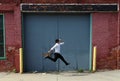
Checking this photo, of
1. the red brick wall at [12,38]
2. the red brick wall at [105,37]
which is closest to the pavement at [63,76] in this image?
the red brick wall at [12,38]

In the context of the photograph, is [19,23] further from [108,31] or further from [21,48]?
[108,31]

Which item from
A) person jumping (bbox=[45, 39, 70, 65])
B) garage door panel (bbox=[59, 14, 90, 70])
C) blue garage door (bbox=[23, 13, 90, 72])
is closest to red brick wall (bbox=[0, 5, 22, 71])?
blue garage door (bbox=[23, 13, 90, 72])

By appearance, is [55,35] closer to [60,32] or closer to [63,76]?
[60,32]

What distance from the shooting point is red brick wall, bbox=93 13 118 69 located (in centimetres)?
1750

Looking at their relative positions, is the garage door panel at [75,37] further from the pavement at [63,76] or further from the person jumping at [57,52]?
the pavement at [63,76]

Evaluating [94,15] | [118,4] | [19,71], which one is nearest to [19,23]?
[19,71]

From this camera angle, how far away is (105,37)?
17.5 meters

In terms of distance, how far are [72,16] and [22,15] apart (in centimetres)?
240

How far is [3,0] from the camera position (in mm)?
17438

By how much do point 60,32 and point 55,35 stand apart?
11.1 inches

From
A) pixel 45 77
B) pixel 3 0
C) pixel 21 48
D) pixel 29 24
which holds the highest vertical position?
pixel 3 0

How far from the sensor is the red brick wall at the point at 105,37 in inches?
689

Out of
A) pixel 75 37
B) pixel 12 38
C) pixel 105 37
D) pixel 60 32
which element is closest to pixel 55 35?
pixel 60 32

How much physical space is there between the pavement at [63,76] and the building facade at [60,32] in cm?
76
